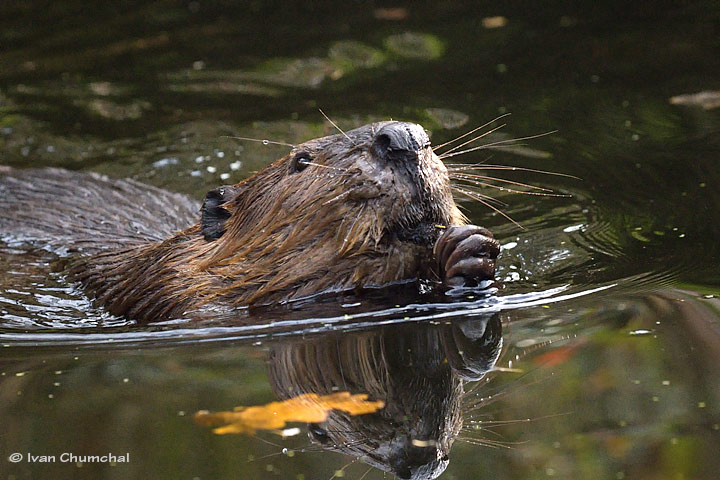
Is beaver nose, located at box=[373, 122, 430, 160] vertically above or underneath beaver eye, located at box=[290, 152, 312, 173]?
underneath

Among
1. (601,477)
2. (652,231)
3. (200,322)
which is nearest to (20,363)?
(200,322)

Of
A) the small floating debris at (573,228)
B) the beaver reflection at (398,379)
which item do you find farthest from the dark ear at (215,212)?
the small floating debris at (573,228)

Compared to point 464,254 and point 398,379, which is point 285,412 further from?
point 464,254

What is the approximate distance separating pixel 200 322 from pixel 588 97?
406 cm

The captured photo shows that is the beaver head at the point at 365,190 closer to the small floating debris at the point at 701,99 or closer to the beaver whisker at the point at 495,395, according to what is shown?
the beaver whisker at the point at 495,395

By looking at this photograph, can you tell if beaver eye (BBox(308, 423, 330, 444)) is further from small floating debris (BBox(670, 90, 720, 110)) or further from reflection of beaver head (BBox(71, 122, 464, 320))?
small floating debris (BBox(670, 90, 720, 110))

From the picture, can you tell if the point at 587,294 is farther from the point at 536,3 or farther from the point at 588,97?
the point at 536,3

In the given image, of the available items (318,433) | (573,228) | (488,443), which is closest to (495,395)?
(488,443)

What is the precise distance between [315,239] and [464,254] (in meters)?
0.61

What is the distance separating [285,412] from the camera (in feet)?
11.1

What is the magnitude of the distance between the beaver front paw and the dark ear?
3.62 feet

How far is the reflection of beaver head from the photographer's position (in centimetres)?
414

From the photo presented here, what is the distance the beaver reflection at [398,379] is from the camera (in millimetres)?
3111

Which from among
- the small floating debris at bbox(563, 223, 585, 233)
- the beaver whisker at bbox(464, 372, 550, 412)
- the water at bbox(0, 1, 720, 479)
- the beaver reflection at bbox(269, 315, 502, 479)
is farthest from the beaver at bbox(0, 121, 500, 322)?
the small floating debris at bbox(563, 223, 585, 233)
